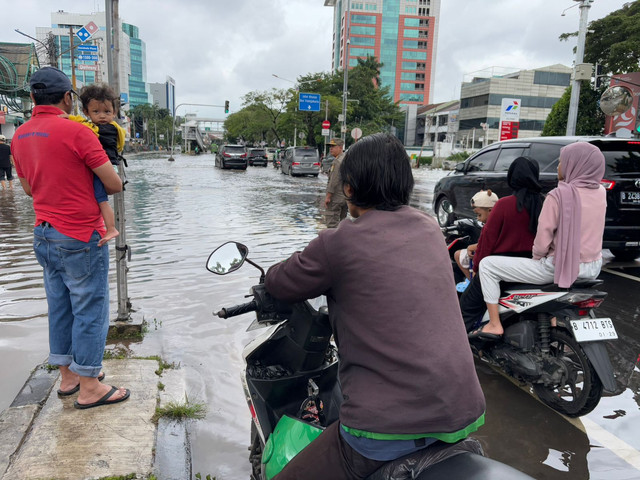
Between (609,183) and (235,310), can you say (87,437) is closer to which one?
(235,310)

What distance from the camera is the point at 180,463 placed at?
2.81m

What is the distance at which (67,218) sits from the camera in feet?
9.55

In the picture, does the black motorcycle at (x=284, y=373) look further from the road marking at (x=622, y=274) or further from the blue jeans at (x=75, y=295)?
the road marking at (x=622, y=274)

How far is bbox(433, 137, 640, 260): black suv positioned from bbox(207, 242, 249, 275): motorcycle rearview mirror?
3397 mm

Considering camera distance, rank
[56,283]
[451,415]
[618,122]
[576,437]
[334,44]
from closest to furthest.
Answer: [451,415], [56,283], [576,437], [618,122], [334,44]

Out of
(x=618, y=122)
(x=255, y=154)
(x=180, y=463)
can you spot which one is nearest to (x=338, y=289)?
(x=180, y=463)

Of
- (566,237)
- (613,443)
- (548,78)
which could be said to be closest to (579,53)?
(566,237)

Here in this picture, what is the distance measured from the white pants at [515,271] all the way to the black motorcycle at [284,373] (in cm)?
169

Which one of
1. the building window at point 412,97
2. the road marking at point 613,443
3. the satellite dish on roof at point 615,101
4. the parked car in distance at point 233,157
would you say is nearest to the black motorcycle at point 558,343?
the road marking at point 613,443

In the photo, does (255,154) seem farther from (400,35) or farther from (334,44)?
(334,44)

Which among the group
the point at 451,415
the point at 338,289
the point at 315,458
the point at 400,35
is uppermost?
the point at 400,35

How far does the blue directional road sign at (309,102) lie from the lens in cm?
4541

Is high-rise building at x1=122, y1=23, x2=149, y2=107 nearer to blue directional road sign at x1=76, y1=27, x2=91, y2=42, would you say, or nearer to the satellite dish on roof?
blue directional road sign at x1=76, y1=27, x2=91, y2=42

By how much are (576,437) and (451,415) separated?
2.28m
